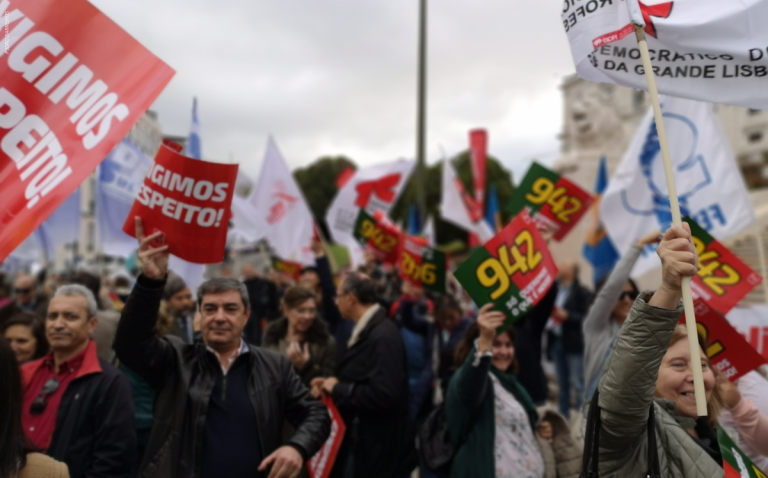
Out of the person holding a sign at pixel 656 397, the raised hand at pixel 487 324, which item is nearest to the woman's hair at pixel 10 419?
the person holding a sign at pixel 656 397

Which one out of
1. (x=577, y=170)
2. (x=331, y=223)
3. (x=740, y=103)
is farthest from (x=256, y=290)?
(x=577, y=170)

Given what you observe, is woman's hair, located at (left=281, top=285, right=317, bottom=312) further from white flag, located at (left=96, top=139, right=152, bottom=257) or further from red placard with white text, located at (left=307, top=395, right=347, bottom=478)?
white flag, located at (left=96, top=139, right=152, bottom=257)

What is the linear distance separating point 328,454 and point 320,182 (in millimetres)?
52525

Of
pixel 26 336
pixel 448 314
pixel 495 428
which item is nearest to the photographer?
pixel 495 428

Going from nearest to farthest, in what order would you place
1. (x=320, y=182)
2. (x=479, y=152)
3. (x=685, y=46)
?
(x=685, y=46), (x=479, y=152), (x=320, y=182)

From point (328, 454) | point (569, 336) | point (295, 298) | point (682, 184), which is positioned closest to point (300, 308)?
point (295, 298)

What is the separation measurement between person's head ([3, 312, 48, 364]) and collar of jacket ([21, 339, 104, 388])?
2.71ft

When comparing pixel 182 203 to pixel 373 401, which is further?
pixel 373 401

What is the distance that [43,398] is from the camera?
287cm

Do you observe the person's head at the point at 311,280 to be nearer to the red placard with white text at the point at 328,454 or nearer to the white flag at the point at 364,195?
the white flag at the point at 364,195

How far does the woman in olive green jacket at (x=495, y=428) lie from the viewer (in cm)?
315

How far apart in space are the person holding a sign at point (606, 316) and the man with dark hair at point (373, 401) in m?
1.08

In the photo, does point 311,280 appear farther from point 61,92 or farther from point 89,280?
point 61,92

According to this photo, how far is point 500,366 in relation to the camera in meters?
3.61
